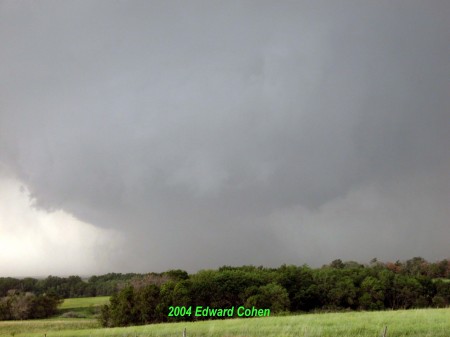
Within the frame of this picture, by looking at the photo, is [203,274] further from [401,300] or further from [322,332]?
[322,332]

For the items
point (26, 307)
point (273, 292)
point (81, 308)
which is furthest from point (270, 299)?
point (81, 308)

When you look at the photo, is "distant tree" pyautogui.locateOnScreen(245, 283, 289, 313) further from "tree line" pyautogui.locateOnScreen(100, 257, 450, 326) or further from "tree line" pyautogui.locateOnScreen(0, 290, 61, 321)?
"tree line" pyautogui.locateOnScreen(0, 290, 61, 321)

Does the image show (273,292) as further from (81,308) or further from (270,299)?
(81,308)

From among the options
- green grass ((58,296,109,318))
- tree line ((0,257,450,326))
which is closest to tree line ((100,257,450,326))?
tree line ((0,257,450,326))

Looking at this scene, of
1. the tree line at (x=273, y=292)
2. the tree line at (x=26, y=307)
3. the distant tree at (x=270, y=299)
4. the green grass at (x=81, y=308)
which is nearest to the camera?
the tree line at (x=273, y=292)

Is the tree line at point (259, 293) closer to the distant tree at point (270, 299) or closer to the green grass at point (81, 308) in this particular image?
the distant tree at point (270, 299)

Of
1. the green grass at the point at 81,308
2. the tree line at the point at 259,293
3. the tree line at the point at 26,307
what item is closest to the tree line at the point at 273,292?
the tree line at the point at 259,293

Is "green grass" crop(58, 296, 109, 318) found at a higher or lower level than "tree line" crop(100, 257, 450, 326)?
lower

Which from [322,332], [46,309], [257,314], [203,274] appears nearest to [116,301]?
[203,274]

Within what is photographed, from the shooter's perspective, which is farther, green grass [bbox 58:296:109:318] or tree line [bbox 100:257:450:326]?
green grass [bbox 58:296:109:318]

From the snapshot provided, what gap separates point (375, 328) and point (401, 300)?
8546 cm

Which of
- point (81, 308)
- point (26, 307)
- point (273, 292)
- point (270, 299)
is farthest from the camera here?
point (81, 308)

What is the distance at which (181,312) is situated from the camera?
8619cm

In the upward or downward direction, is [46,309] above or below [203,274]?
below
